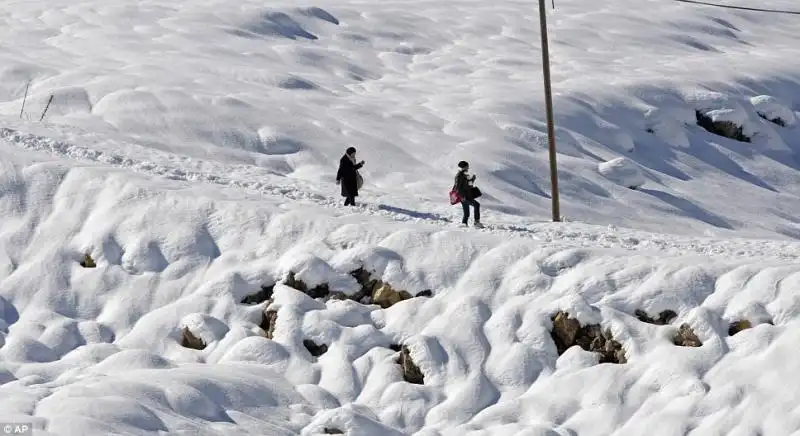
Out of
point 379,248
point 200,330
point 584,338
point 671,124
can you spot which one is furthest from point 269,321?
point 671,124

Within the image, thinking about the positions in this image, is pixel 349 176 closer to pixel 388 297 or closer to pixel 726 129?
pixel 388 297

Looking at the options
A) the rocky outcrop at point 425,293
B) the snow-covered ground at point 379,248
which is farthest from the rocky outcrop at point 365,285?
the rocky outcrop at point 425,293

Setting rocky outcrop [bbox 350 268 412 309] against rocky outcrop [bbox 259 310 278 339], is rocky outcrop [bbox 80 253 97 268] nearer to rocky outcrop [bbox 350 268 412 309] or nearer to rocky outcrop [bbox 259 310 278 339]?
rocky outcrop [bbox 259 310 278 339]

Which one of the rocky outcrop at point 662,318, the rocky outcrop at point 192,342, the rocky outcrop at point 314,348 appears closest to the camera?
the rocky outcrop at point 662,318

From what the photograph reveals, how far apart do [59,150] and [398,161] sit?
8304mm

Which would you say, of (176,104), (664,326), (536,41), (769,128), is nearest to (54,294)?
(664,326)

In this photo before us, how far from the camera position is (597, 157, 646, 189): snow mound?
98.2 feet

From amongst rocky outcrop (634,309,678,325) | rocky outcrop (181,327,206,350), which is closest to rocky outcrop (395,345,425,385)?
rocky outcrop (181,327,206,350)

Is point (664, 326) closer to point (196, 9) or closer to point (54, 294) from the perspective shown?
point (54, 294)

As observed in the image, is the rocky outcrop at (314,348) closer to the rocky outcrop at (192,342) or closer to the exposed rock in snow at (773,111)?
the rocky outcrop at (192,342)

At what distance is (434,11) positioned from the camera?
153ft

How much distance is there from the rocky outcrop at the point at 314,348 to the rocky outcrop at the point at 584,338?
3.41 meters

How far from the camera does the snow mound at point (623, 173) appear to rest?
29942 mm

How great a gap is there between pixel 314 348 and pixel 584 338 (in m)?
4.03
